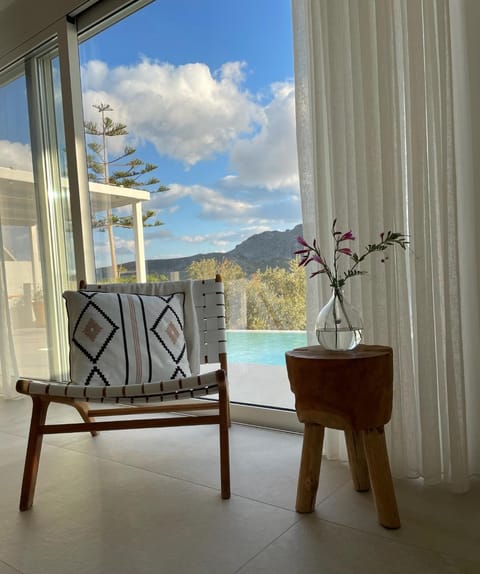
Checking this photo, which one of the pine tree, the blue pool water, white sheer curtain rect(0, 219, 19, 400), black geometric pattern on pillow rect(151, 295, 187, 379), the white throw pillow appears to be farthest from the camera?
white sheer curtain rect(0, 219, 19, 400)

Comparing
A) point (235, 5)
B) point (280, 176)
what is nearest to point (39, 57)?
point (235, 5)

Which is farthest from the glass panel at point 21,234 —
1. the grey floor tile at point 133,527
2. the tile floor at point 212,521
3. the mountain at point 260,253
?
the grey floor tile at point 133,527

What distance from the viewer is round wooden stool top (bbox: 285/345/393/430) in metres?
1.32

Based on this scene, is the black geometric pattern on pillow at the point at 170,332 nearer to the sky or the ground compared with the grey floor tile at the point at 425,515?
nearer to the sky

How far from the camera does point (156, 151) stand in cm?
279

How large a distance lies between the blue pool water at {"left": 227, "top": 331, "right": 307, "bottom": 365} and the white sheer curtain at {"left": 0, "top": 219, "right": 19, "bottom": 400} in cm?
176

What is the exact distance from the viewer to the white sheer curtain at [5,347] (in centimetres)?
337

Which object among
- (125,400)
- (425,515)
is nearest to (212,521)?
(125,400)

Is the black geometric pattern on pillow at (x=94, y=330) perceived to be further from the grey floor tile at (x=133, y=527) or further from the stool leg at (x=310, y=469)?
the stool leg at (x=310, y=469)

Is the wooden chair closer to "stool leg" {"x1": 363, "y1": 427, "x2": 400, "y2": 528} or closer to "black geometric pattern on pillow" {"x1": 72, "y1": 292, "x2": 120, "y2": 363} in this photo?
"black geometric pattern on pillow" {"x1": 72, "y1": 292, "x2": 120, "y2": 363}

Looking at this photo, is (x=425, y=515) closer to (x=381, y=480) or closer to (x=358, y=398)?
(x=381, y=480)

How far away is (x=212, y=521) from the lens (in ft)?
4.65

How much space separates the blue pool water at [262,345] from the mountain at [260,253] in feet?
1.08

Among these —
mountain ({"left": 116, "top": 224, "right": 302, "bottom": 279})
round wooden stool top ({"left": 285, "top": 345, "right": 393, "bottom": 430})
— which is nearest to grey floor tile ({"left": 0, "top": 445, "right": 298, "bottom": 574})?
round wooden stool top ({"left": 285, "top": 345, "right": 393, "bottom": 430})
